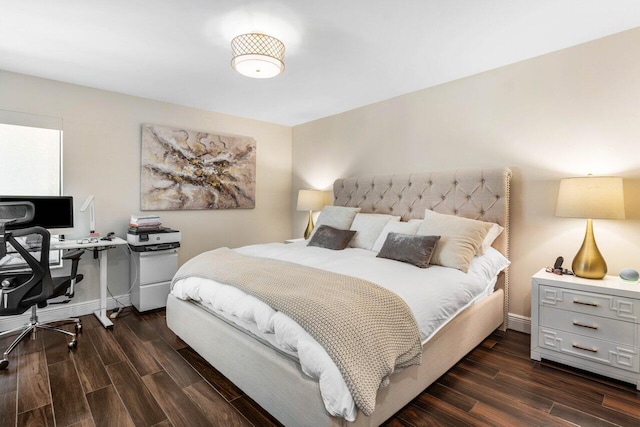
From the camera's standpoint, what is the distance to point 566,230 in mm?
2490

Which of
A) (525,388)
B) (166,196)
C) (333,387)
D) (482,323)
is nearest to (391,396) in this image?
(333,387)

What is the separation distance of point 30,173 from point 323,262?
2.83 m

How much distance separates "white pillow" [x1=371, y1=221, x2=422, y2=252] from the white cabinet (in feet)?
7.03

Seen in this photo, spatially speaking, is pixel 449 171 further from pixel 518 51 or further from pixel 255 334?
pixel 255 334

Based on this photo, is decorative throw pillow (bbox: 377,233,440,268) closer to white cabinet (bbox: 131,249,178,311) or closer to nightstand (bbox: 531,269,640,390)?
nightstand (bbox: 531,269,640,390)

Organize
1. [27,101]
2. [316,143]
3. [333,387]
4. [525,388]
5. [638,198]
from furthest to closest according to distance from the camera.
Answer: [316,143]
[27,101]
[638,198]
[525,388]
[333,387]

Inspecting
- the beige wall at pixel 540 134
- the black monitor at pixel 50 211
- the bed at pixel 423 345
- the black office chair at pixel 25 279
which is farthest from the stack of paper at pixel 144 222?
the beige wall at pixel 540 134

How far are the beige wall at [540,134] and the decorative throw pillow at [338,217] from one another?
2.25ft

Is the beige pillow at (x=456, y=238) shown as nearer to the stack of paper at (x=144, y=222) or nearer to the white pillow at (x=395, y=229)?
the white pillow at (x=395, y=229)

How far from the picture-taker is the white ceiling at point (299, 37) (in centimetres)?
191

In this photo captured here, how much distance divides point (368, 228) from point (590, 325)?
1.77 metres

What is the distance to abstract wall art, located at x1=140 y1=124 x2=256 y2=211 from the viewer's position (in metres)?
3.55

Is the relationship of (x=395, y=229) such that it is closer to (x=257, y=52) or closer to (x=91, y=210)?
(x=257, y=52)

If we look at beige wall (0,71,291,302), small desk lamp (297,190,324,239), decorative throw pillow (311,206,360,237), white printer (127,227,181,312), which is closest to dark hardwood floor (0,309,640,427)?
white printer (127,227,181,312)
